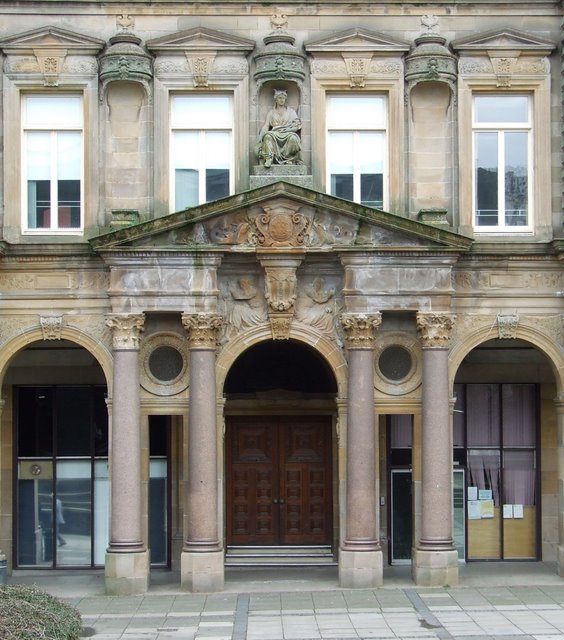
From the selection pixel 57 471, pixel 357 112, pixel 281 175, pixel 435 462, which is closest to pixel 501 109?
pixel 357 112

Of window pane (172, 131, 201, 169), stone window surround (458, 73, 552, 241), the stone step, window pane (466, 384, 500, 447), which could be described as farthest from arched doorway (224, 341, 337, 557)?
stone window surround (458, 73, 552, 241)

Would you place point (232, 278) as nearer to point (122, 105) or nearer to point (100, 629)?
point (122, 105)

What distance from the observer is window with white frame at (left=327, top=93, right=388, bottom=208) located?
2362cm

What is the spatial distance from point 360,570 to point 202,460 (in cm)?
361

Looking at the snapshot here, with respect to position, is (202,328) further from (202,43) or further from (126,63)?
(202,43)

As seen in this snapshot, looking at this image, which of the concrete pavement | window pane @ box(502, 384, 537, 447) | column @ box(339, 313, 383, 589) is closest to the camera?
the concrete pavement

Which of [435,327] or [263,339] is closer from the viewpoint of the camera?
[435,327]

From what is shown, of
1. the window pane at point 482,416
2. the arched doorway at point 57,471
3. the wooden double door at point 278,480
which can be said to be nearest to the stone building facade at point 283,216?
the arched doorway at point 57,471

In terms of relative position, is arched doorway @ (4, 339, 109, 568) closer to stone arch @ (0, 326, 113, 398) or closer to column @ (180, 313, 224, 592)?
stone arch @ (0, 326, 113, 398)

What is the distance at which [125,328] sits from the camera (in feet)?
73.6

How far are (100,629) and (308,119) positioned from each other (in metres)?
10.4

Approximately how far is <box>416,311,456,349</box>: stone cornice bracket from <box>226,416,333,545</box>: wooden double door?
4307 mm

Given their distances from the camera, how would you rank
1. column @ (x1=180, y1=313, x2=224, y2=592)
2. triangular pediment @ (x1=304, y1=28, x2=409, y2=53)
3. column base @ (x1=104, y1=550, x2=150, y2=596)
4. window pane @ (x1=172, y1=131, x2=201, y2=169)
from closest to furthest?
column base @ (x1=104, y1=550, x2=150, y2=596) → column @ (x1=180, y1=313, x2=224, y2=592) → triangular pediment @ (x1=304, y1=28, x2=409, y2=53) → window pane @ (x1=172, y1=131, x2=201, y2=169)

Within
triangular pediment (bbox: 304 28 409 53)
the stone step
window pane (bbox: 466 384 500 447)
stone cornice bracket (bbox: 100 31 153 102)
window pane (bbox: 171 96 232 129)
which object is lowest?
the stone step
